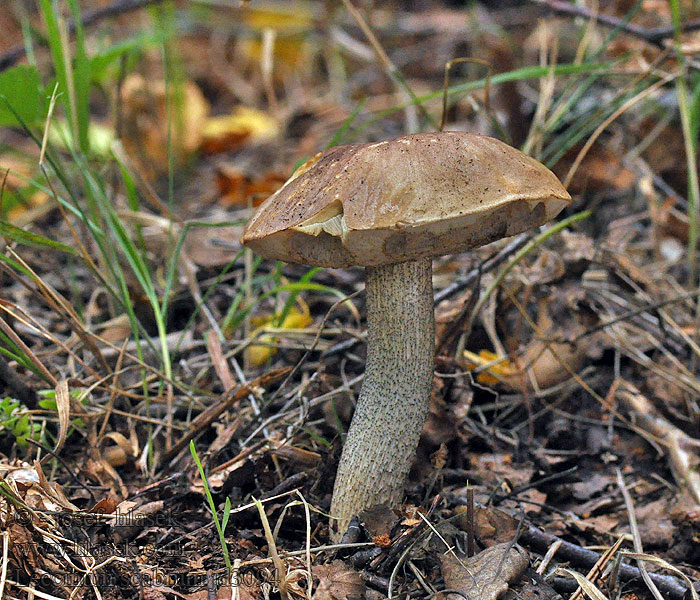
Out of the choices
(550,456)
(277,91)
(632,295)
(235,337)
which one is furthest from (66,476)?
(277,91)

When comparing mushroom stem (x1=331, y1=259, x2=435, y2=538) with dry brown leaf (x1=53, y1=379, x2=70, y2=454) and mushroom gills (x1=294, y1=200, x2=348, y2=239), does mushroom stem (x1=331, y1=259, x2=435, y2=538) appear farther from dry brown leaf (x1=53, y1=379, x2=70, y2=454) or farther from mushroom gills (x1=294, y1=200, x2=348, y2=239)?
dry brown leaf (x1=53, y1=379, x2=70, y2=454)

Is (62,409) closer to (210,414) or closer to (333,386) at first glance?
(210,414)

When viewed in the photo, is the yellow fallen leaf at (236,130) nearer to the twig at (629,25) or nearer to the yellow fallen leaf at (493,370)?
the twig at (629,25)

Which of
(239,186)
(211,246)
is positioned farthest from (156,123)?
(211,246)

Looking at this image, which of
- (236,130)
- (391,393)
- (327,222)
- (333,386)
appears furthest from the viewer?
(236,130)

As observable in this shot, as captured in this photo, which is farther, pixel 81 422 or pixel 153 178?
pixel 153 178

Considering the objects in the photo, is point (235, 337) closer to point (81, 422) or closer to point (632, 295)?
point (81, 422)

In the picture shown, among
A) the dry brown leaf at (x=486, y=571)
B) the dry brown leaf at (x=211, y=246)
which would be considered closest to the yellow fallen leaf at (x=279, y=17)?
the dry brown leaf at (x=211, y=246)
